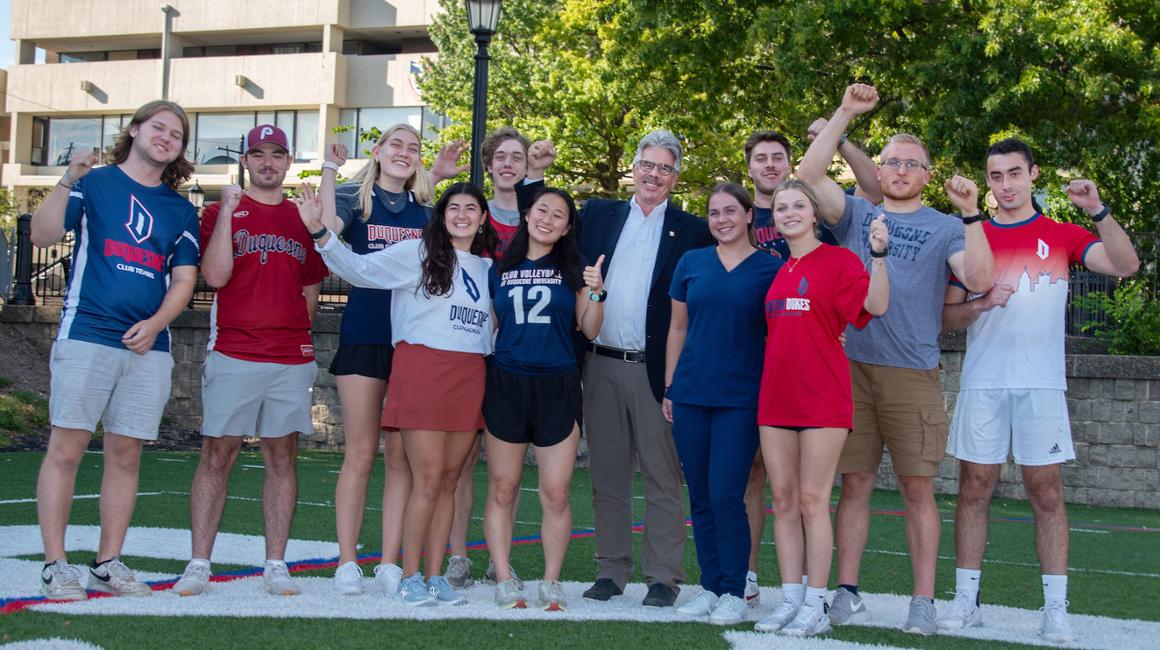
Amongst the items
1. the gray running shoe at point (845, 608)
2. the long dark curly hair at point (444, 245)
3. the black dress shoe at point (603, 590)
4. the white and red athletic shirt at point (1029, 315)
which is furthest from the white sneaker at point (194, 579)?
the white and red athletic shirt at point (1029, 315)

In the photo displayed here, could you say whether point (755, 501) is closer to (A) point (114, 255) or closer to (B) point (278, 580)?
(B) point (278, 580)

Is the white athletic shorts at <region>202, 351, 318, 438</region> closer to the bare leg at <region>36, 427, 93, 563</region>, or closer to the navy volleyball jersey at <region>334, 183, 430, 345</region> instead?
the navy volleyball jersey at <region>334, 183, 430, 345</region>

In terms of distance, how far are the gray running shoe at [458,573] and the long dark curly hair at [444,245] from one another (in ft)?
4.51

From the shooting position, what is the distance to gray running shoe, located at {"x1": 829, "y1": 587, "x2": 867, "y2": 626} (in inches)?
203

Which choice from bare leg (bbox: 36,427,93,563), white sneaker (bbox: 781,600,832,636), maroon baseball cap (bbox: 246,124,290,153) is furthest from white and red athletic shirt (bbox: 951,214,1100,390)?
bare leg (bbox: 36,427,93,563)

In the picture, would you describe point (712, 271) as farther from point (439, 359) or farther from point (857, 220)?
point (439, 359)

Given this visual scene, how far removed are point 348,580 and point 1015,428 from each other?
9.78 feet

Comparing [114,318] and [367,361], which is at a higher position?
[114,318]

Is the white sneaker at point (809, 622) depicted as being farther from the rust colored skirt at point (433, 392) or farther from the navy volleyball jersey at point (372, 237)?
the navy volleyball jersey at point (372, 237)

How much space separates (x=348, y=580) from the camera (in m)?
5.39

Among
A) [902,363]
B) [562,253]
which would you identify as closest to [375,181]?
[562,253]

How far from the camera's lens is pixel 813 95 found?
62.0 ft

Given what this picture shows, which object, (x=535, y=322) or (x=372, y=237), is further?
(x=372, y=237)

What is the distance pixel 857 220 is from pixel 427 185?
2121mm
